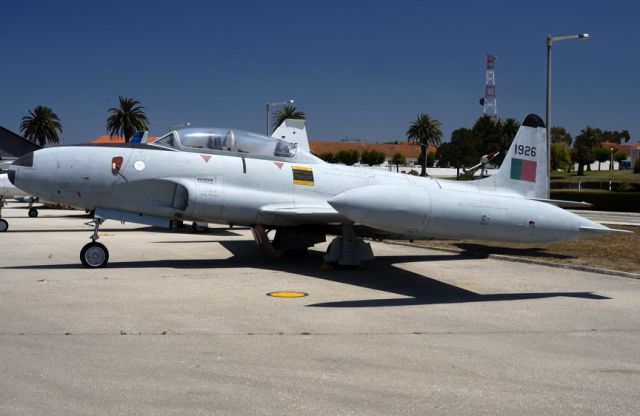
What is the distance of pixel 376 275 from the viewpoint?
12.8 metres

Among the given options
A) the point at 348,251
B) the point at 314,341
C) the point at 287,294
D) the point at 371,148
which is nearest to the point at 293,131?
the point at 348,251

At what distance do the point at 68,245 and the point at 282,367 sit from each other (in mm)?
13626

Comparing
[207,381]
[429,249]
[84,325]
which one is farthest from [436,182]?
[207,381]

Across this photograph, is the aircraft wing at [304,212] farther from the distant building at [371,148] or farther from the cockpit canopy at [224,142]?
the distant building at [371,148]

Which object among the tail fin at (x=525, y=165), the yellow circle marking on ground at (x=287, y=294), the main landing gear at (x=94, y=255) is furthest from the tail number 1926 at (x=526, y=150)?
the main landing gear at (x=94, y=255)

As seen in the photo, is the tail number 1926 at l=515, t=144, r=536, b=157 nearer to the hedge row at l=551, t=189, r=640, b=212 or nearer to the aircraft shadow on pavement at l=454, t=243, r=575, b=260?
the aircraft shadow on pavement at l=454, t=243, r=575, b=260

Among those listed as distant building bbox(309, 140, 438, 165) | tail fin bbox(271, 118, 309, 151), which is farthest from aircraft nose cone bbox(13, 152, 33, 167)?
distant building bbox(309, 140, 438, 165)

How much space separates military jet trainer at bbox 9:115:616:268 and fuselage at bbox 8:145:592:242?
0.02 m

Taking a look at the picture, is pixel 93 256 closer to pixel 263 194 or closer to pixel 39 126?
pixel 263 194

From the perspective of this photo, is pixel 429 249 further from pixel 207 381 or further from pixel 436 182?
pixel 207 381

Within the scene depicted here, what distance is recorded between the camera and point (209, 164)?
13.0 meters

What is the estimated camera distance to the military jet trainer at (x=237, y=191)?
35.3ft

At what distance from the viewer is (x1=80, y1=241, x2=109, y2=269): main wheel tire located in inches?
504

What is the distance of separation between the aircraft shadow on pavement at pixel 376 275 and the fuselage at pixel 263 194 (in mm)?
947
